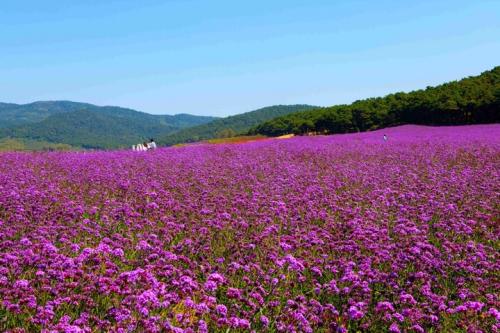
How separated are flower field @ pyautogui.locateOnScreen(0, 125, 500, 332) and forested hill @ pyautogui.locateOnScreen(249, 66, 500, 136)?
54.2 meters

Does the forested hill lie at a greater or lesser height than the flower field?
greater

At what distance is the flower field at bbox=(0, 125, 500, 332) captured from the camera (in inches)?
164

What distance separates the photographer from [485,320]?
4.65 m

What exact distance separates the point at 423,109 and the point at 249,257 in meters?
68.8

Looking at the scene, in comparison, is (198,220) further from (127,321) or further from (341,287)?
(127,321)

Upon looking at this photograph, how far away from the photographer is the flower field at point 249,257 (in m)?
4.16

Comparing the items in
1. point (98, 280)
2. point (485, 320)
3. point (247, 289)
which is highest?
point (98, 280)

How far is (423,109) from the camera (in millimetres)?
69688

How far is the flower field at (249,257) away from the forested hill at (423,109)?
2132 inches

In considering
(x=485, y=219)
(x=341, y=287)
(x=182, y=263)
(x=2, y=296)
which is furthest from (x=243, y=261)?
(x=485, y=219)

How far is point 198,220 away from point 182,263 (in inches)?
72.2

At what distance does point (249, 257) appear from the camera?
577cm

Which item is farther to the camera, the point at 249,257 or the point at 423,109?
the point at 423,109

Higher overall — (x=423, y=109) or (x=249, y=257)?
(x=423, y=109)
